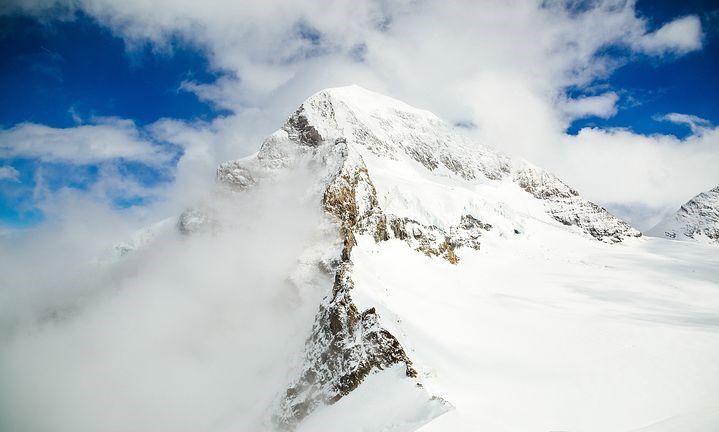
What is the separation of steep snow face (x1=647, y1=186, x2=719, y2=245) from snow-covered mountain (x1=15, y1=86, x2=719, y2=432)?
142 feet

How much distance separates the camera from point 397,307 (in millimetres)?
29766

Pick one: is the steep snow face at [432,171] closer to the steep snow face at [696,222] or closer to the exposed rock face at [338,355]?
the exposed rock face at [338,355]

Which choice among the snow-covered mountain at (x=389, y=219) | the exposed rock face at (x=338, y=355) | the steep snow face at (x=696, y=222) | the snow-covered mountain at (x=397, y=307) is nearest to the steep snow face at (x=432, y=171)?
the snow-covered mountain at (x=389, y=219)

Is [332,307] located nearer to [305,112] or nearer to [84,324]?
[305,112]

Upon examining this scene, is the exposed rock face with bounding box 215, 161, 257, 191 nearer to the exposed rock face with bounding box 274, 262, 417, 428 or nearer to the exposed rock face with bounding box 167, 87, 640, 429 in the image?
the exposed rock face with bounding box 167, 87, 640, 429

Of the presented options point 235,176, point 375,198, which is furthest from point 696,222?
point 235,176

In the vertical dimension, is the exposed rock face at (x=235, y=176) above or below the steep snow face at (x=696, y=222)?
below

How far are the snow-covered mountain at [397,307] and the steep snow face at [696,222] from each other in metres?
43.1

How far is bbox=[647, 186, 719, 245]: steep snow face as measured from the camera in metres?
108

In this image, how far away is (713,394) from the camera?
747 inches

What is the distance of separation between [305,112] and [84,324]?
60775mm

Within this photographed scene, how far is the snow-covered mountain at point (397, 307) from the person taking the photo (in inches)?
Result: 770

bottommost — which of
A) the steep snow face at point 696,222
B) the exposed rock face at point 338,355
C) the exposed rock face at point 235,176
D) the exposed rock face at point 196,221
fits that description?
the exposed rock face at point 338,355

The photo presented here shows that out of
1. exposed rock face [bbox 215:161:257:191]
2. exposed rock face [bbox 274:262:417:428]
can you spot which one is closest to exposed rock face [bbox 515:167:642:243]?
exposed rock face [bbox 215:161:257:191]
